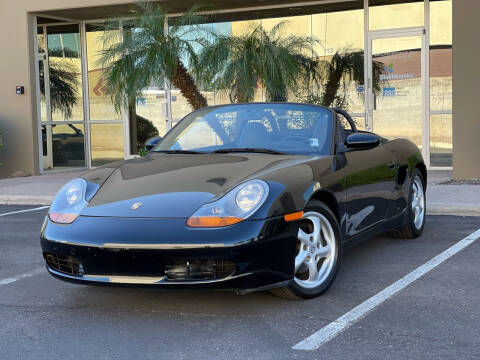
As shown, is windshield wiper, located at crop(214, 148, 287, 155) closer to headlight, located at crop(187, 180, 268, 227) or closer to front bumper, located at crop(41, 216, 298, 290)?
headlight, located at crop(187, 180, 268, 227)

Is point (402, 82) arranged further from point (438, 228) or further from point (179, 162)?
point (179, 162)

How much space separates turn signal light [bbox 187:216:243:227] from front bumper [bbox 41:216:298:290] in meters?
0.03

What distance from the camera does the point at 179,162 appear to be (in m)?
4.91

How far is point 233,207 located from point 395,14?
10002mm

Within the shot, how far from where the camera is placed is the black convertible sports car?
399 cm

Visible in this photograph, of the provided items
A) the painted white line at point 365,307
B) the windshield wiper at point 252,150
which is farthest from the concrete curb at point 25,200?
the painted white line at point 365,307

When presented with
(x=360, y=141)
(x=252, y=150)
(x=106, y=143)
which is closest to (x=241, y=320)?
(x=252, y=150)

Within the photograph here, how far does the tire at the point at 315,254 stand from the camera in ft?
14.5

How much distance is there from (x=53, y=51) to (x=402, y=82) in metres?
7.35

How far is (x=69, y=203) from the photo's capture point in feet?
14.6

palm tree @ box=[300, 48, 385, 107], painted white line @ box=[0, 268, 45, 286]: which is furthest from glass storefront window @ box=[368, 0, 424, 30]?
painted white line @ box=[0, 268, 45, 286]

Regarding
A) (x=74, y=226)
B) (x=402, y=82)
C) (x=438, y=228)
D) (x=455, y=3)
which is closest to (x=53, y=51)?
(x=402, y=82)

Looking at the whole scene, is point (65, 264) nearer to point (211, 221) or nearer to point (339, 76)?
point (211, 221)

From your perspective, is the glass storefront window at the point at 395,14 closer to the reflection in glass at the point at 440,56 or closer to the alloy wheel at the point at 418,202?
the reflection in glass at the point at 440,56
